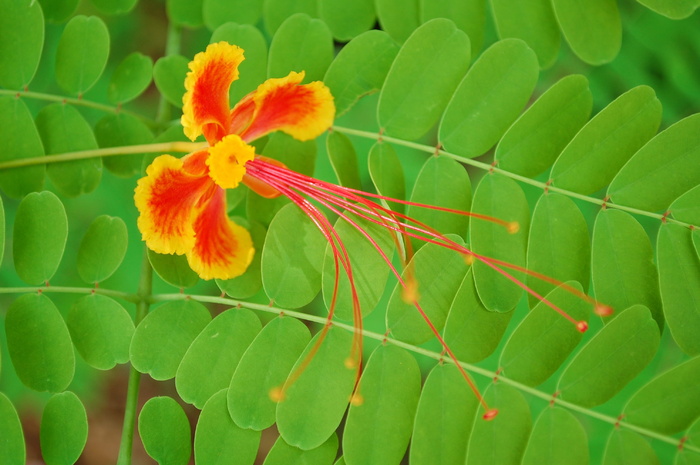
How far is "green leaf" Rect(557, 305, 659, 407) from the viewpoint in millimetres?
1220

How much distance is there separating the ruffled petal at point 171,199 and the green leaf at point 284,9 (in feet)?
1.36

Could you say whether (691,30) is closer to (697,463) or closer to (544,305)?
(544,305)

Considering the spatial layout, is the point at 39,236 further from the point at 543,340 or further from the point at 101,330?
the point at 543,340

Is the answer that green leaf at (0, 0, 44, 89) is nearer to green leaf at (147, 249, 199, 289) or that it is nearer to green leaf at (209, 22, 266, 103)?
green leaf at (209, 22, 266, 103)

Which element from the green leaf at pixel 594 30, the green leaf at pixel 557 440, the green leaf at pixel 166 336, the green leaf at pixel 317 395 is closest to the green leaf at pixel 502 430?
the green leaf at pixel 557 440

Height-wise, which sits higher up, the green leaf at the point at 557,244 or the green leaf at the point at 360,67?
the green leaf at the point at 360,67

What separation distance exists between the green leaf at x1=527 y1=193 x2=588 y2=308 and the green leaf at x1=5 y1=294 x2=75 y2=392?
98 centimetres

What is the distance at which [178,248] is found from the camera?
120cm

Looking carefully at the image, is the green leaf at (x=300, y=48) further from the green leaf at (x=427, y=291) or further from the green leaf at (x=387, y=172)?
the green leaf at (x=427, y=291)

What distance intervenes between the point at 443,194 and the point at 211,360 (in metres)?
0.60

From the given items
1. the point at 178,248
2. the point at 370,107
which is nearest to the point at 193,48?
the point at 370,107

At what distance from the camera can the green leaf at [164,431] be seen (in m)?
1.31

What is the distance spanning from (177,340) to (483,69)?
0.87 m

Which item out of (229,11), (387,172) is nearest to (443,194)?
(387,172)
